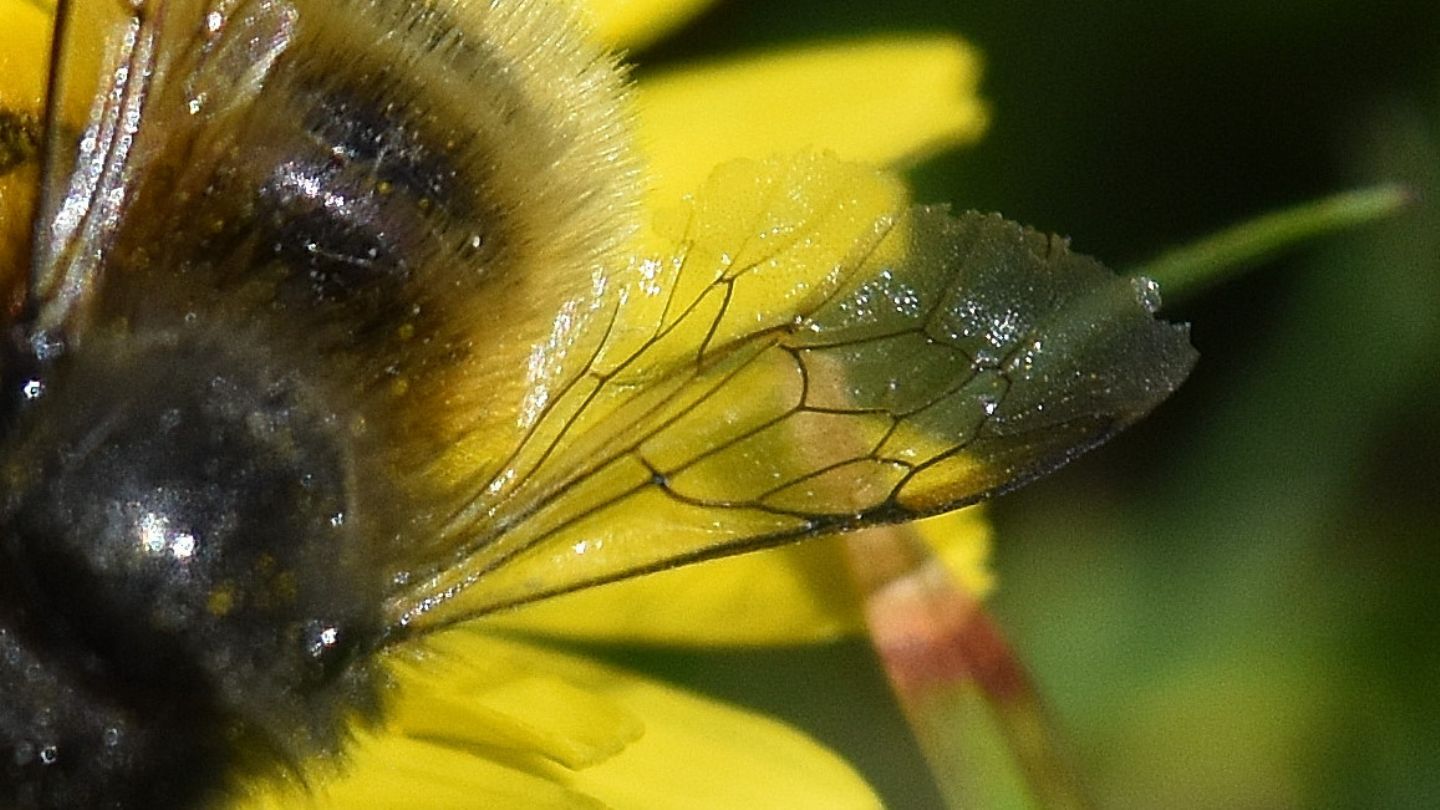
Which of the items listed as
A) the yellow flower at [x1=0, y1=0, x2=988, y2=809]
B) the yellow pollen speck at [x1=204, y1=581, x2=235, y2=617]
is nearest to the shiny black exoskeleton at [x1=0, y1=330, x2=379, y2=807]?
the yellow pollen speck at [x1=204, y1=581, x2=235, y2=617]

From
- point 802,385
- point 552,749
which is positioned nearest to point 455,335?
point 802,385

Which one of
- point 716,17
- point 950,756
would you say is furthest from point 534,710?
point 716,17

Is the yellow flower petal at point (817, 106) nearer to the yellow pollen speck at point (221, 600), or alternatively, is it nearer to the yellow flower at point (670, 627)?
the yellow flower at point (670, 627)

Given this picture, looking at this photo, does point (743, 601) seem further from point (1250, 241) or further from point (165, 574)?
point (165, 574)

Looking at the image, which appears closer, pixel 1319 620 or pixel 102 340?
pixel 102 340

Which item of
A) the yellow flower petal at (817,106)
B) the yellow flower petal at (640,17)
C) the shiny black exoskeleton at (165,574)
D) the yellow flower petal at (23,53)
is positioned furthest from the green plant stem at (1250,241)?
the yellow flower petal at (23,53)

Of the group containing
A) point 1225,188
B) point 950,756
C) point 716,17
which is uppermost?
point 716,17

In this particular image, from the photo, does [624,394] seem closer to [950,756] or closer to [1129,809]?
[950,756]

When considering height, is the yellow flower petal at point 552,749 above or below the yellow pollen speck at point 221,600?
above
